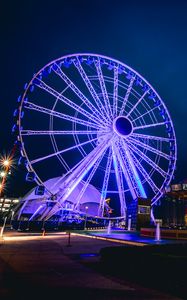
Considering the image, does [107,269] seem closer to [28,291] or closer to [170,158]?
[28,291]

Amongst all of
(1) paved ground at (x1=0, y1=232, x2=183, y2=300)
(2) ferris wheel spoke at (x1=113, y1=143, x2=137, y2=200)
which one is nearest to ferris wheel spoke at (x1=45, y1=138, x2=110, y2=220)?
(2) ferris wheel spoke at (x1=113, y1=143, x2=137, y2=200)

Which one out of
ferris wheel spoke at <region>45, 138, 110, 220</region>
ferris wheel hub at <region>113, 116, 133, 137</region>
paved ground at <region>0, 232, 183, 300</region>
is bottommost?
paved ground at <region>0, 232, 183, 300</region>

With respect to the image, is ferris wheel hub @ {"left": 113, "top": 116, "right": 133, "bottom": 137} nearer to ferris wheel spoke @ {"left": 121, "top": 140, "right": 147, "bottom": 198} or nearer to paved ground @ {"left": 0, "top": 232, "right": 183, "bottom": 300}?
ferris wheel spoke @ {"left": 121, "top": 140, "right": 147, "bottom": 198}

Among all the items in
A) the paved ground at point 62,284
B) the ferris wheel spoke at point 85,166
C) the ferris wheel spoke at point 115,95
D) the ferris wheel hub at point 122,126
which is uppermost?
the ferris wheel spoke at point 115,95

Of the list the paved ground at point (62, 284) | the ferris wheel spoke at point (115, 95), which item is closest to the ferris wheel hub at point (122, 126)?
the ferris wheel spoke at point (115, 95)

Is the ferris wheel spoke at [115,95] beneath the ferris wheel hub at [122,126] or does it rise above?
above

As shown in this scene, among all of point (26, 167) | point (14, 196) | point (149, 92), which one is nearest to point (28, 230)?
point (26, 167)

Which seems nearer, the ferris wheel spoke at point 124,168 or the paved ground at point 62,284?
the paved ground at point 62,284

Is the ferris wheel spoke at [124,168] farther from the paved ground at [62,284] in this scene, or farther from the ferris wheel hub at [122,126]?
the paved ground at [62,284]

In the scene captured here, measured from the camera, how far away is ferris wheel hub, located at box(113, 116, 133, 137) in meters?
26.9

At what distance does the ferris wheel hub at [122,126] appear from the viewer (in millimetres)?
26875

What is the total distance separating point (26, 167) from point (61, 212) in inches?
347

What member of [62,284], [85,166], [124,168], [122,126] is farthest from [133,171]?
[62,284]

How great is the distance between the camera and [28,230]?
96.6 ft
